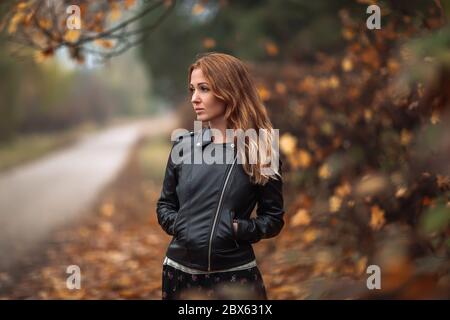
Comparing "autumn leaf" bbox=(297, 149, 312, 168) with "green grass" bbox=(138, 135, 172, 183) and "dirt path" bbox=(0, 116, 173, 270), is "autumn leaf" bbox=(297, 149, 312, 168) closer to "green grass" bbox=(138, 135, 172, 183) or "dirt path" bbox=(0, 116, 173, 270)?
"dirt path" bbox=(0, 116, 173, 270)

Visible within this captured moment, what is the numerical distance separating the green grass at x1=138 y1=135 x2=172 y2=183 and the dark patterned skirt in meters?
11.9

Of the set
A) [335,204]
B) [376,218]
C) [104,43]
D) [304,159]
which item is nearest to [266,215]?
[376,218]

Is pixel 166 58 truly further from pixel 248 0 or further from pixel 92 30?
A: pixel 92 30

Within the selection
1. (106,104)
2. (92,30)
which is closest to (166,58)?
(92,30)

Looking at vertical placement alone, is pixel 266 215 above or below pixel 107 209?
below

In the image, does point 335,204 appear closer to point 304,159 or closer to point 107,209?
point 304,159

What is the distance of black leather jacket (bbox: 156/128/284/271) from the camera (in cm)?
237

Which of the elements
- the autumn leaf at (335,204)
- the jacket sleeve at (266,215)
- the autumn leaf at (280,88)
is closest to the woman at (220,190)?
the jacket sleeve at (266,215)

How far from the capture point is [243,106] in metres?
2.42

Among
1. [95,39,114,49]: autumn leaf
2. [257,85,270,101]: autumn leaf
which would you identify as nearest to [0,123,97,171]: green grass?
[257,85,270,101]: autumn leaf

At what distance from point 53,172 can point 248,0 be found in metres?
9.11

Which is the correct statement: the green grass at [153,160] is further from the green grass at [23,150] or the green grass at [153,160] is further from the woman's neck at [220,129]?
the woman's neck at [220,129]

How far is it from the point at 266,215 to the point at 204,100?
556mm
